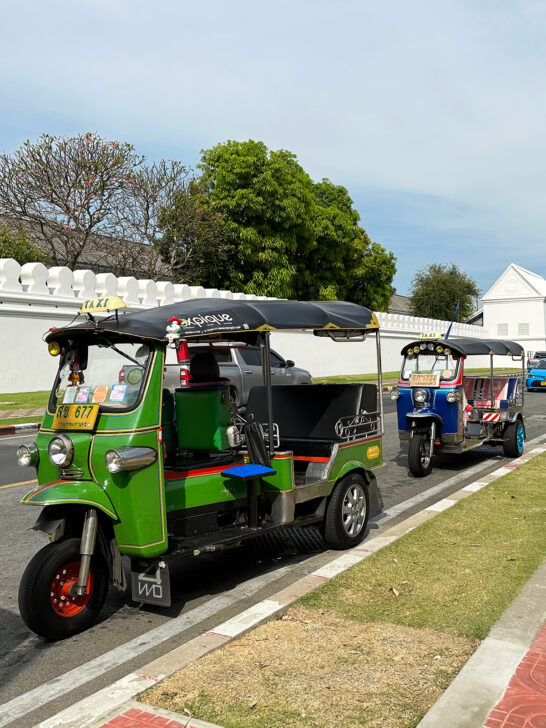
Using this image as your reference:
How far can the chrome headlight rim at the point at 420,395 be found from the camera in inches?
427

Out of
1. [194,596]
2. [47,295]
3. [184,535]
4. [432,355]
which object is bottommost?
[194,596]

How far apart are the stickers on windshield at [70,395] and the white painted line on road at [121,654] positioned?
5.57 ft

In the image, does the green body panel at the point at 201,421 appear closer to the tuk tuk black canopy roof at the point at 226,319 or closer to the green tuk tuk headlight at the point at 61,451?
the tuk tuk black canopy roof at the point at 226,319

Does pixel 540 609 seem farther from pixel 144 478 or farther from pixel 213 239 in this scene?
pixel 213 239

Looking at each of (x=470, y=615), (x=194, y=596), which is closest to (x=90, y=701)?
(x=194, y=596)

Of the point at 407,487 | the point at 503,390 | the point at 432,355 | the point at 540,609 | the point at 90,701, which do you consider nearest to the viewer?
the point at 90,701

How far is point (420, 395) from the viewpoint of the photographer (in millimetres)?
10875

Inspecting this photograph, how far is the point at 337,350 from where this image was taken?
32.6m

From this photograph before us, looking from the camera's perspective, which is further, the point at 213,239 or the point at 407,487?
the point at 213,239

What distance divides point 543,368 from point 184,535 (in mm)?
27398

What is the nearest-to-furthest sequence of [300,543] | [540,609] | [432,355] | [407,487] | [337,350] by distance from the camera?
1. [540,609]
2. [300,543]
3. [407,487]
4. [432,355]
5. [337,350]

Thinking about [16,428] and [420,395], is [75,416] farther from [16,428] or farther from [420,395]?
[16,428]

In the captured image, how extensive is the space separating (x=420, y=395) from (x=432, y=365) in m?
0.67

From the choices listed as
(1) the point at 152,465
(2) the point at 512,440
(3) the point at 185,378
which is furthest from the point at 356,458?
(2) the point at 512,440
